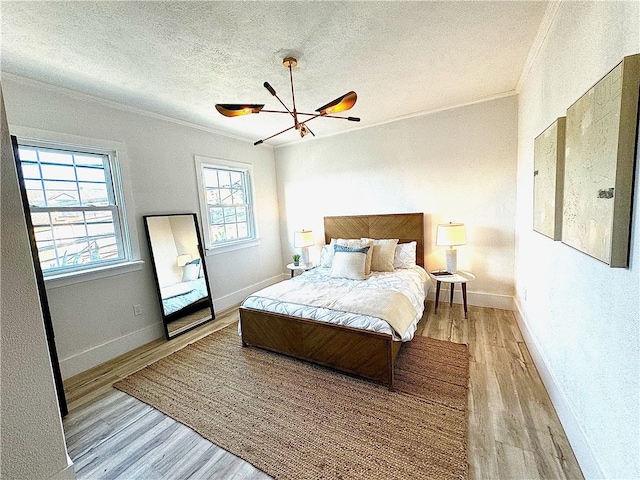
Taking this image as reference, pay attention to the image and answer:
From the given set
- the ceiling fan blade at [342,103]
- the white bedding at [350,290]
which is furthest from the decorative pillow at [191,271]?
the ceiling fan blade at [342,103]

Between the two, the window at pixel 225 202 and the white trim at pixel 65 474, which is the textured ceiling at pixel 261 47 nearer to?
the window at pixel 225 202

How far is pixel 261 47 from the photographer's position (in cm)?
190

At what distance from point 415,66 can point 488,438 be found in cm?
279

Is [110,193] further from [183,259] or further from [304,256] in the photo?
[304,256]

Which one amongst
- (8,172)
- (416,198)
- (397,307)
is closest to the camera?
(8,172)

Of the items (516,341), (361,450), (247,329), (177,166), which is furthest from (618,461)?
(177,166)

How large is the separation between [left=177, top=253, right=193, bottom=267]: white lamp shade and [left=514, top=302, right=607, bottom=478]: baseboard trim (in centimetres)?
367

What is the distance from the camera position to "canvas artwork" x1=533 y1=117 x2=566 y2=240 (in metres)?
1.54

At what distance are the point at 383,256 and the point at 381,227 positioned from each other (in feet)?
2.04

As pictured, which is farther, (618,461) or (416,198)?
(416,198)

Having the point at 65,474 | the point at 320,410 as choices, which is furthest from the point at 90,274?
the point at 320,410

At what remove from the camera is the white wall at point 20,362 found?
→ 3.31ft

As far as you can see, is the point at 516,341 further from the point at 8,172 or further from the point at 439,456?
the point at 8,172

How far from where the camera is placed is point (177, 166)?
128 inches
